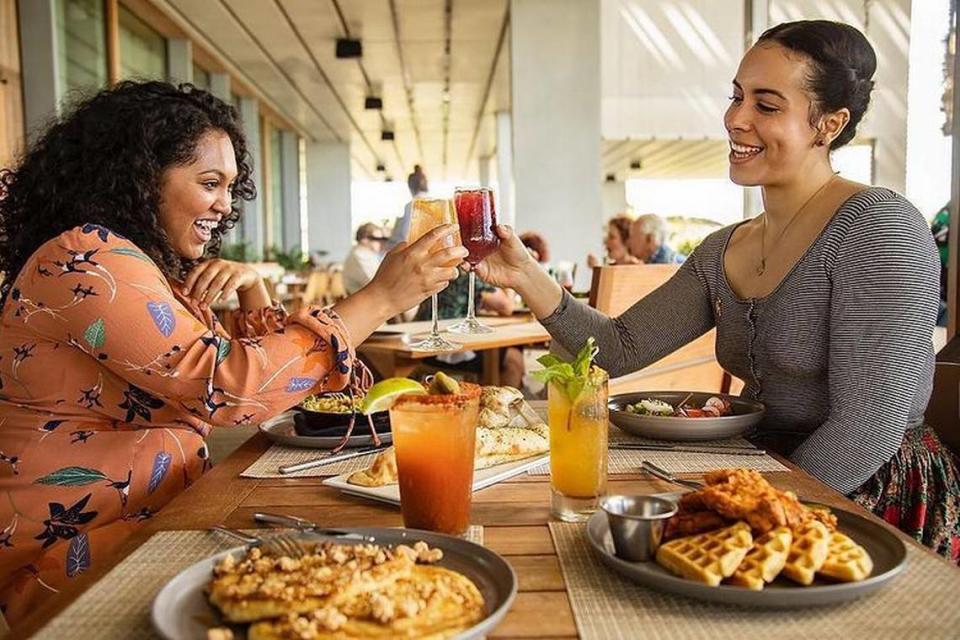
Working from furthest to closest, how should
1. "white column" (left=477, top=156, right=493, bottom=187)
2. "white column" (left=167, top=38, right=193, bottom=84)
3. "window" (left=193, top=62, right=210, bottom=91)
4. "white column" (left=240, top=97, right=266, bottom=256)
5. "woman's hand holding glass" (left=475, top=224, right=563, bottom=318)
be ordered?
"white column" (left=477, top=156, right=493, bottom=187)
"white column" (left=240, top=97, right=266, bottom=256)
"window" (left=193, top=62, right=210, bottom=91)
"white column" (left=167, top=38, right=193, bottom=84)
"woman's hand holding glass" (left=475, top=224, right=563, bottom=318)

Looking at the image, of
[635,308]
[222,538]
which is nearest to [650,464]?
[222,538]

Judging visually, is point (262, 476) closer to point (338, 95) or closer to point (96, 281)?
point (96, 281)

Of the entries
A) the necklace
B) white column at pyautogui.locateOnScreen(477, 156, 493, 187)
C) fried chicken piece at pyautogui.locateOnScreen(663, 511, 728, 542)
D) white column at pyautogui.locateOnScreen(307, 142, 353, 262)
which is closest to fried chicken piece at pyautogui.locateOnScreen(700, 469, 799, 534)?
fried chicken piece at pyautogui.locateOnScreen(663, 511, 728, 542)

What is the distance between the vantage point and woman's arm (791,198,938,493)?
4.80ft

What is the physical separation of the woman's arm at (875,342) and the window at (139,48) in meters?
6.83

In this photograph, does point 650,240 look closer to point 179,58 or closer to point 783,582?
point 179,58

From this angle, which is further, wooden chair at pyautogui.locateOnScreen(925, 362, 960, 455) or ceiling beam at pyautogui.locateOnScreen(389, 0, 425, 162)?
ceiling beam at pyautogui.locateOnScreen(389, 0, 425, 162)

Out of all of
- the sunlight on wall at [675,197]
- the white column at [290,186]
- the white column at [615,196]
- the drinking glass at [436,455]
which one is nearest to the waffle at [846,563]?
the drinking glass at [436,455]

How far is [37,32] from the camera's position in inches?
234

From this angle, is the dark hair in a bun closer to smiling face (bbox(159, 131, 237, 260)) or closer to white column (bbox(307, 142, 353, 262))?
smiling face (bbox(159, 131, 237, 260))

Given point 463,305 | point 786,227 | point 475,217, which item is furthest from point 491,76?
point 475,217

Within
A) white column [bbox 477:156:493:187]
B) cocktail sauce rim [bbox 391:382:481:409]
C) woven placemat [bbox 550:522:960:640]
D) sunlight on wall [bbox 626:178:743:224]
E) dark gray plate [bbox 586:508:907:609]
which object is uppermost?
white column [bbox 477:156:493:187]

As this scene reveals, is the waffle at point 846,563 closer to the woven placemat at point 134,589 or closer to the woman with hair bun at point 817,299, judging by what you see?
the woven placemat at point 134,589

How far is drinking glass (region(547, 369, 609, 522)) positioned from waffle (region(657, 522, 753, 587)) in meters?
0.21
